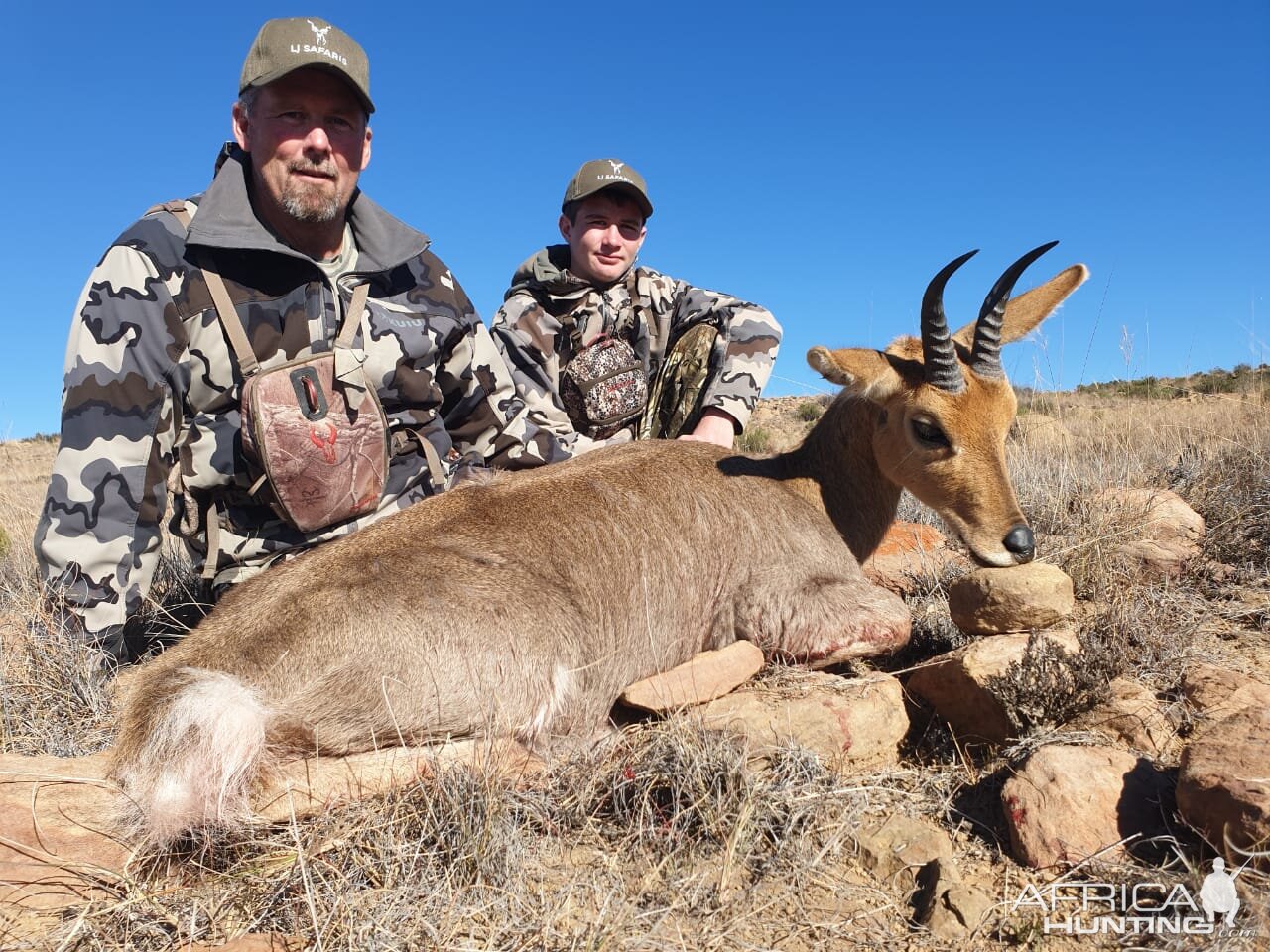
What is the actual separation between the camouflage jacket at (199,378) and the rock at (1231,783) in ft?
15.5

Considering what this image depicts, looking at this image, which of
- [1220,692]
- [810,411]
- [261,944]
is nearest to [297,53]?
[261,944]

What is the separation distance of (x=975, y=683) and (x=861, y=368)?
7.13ft

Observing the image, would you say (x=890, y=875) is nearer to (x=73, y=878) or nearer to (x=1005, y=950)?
(x=1005, y=950)

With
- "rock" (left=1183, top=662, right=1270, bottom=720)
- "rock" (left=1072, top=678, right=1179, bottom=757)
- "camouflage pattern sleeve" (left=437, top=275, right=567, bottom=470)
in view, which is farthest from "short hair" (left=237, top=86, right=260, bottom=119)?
"rock" (left=1183, top=662, right=1270, bottom=720)

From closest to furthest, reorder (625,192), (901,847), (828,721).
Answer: (901,847) < (828,721) < (625,192)

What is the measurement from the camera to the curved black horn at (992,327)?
201 inches

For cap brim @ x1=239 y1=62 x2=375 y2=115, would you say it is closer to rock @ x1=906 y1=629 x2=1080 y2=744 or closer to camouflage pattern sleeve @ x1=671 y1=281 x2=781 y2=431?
camouflage pattern sleeve @ x1=671 y1=281 x2=781 y2=431

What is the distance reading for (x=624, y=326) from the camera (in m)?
8.39

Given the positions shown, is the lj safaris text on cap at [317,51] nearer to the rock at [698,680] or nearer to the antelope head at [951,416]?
the antelope head at [951,416]

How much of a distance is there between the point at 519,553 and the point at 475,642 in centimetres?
60

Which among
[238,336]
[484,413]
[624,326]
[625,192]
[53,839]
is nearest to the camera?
[53,839]

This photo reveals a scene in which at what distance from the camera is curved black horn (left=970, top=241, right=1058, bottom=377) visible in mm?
5094

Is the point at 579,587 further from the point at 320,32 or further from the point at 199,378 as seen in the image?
the point at 320,32

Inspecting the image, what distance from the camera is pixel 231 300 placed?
16.9 ft
